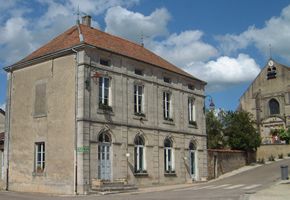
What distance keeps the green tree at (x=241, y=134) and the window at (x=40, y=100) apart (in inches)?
722

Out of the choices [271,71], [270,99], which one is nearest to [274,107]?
[270,99]

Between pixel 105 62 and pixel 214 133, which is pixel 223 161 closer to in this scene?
pixel 214 133

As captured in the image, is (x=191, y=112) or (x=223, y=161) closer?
(x=191, y=112)

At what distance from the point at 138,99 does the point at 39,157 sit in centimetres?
664

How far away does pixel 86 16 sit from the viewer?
28328mm

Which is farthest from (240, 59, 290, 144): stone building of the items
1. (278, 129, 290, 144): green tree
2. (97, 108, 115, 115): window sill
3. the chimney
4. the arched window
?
(97, 108, 115, 115): window sill

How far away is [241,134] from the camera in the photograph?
3728 centimetres

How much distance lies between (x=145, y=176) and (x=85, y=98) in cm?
639

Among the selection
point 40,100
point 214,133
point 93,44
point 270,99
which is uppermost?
point 270,99

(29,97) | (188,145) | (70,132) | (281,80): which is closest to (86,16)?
(29,97)

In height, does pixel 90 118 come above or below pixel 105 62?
below

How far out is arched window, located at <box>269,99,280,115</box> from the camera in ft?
193

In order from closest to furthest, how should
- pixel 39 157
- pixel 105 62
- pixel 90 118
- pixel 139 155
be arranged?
pixel 90 118 → pixel 39 157 → pixel 105 62 → pixel 139 155

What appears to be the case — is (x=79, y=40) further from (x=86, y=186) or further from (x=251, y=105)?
(x=251, y=105)
